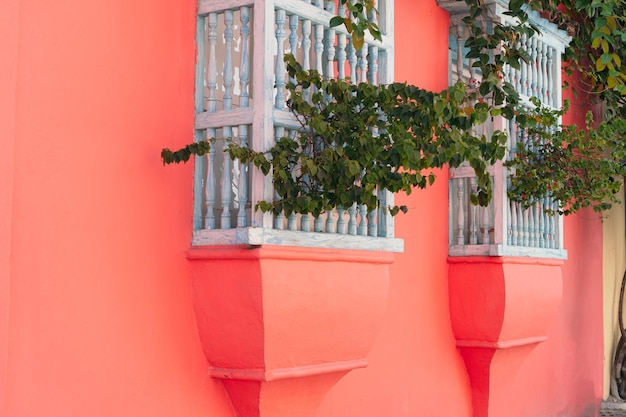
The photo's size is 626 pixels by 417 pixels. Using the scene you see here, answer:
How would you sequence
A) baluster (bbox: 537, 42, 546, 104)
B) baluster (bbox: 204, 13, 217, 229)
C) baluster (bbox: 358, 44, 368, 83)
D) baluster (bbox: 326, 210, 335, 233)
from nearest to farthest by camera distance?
baluster (bbox: 204, 13, 217, 229), baluster (bbox: 326, 210, 335, 233), baluster (bbox: 358, 44, 368, 83), baluster (bbox: 537, 42, 546, 104)

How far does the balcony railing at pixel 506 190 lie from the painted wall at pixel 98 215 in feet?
8.34

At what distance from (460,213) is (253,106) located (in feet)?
8.56

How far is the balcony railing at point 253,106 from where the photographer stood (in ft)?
14.9

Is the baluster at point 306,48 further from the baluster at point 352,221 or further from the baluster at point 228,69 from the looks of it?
the baluster at point 352,221

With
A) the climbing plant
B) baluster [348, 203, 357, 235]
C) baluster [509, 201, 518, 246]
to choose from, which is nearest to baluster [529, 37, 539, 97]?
baluster [509, 201, 518, 246]

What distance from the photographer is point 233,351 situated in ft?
15.3

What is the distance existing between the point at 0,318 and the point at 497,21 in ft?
13.6

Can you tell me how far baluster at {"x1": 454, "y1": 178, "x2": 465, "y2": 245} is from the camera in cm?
Answer: 677

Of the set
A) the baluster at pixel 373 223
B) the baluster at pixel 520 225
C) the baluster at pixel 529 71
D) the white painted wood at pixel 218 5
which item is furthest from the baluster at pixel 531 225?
the white painted wood at pixel 218 5

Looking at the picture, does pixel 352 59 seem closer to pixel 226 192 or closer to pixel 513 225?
pixel 226 192

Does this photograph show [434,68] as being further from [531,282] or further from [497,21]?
[531,282]

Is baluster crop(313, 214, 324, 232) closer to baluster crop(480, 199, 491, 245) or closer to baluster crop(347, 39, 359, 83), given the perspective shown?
baluster crop(347, 39, 359, 83)

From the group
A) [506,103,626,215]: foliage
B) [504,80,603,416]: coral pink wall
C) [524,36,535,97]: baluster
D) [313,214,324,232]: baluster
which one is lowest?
[504,80,603,416]: coral pink wall

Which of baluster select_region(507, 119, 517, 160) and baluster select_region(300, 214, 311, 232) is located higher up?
baluster select_region(507, 119, 517, 160)
